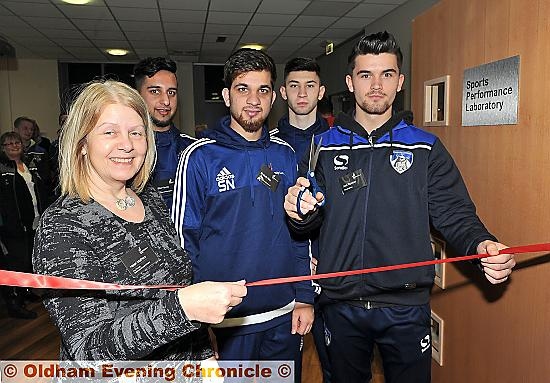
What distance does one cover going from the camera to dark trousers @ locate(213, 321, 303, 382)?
6.77 ft

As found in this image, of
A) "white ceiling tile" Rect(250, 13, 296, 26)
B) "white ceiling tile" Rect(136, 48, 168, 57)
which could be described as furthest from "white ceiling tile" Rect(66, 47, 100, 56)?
"white ceiling tile" Rect(250, 13, 296, 26)

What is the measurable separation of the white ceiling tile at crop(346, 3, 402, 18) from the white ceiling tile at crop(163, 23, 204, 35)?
7.92ft

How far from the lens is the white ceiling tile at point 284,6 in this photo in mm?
5938

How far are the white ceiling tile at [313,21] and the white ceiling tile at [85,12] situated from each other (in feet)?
8.99

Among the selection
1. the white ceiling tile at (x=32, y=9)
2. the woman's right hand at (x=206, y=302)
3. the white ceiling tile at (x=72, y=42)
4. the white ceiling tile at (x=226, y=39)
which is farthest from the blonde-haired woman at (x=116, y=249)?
the white ceiling tile at (x=72, y=42)

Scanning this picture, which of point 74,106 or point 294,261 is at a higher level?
point 74,106

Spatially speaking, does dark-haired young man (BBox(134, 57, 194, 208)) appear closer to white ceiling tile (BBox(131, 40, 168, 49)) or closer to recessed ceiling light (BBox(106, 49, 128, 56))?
white ceiling tile (BBox(131, 40, 168, 49))

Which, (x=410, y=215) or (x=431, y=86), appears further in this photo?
(x=431, y=86)

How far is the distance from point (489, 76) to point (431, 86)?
0.56 m

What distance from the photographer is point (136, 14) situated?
646cm

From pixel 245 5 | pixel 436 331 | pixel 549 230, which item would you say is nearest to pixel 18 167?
pixel 245 5

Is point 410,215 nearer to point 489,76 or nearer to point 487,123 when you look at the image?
point 487,123

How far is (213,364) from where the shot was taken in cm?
166

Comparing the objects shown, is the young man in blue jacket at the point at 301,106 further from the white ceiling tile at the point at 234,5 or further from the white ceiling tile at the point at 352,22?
the white ceiling tile at the point at 352,22
